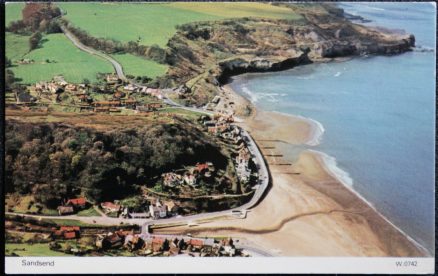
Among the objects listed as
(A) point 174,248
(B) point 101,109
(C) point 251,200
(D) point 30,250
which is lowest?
(D) point 30,250

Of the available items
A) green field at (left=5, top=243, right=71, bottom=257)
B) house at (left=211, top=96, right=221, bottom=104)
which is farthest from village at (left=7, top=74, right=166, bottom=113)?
green field at (left=5, top=243, right=71, bottom=257)

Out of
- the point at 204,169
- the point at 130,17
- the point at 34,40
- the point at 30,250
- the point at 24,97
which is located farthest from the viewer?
the point at 130,17

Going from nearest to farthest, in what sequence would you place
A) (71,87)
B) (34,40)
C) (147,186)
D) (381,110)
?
(147,186) < (71,87) < (34,40) < (381,110)

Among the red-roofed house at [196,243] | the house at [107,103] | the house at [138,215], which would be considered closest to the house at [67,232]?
the house at [138,215]

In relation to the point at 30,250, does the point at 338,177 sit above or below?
above

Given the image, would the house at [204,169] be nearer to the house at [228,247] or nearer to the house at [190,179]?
the house at [190,179]

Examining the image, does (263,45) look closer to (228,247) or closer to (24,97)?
(228,247)

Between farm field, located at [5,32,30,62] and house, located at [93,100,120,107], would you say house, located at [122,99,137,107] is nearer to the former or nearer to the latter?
house, located at [93,100,120,107]

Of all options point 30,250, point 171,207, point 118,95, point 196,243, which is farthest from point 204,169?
point 30,250

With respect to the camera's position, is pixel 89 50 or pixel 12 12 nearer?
pixel 12 12
